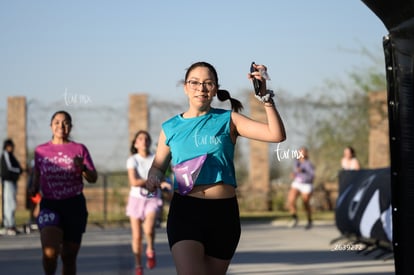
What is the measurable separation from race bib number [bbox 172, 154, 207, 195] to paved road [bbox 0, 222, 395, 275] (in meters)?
4.07

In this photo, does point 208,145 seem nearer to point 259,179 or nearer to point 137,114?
point 137,114

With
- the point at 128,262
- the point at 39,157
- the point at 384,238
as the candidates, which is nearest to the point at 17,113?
the point at 128,262

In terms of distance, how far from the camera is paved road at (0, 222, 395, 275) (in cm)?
1355

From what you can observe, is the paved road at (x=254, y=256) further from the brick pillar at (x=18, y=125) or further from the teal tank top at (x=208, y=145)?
the brick pillar at (x=18, y=125)

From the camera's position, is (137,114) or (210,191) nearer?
(210,191)

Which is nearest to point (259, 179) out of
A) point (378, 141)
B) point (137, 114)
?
point (378, 141)

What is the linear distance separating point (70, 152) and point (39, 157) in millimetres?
300

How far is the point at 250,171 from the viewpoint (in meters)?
28.3

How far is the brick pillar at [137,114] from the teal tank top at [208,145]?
64.7 ft

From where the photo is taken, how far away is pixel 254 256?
623 inches

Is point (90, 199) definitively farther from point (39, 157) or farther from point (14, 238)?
point (39, 157)

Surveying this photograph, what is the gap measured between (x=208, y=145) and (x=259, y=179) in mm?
21428

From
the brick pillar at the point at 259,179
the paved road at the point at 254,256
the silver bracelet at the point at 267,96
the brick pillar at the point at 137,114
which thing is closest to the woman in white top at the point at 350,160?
the paved road at the point at 254,256

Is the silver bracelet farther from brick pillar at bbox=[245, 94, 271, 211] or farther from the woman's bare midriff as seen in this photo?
brick pillar at bbox=[245, 94, 271, 211]
